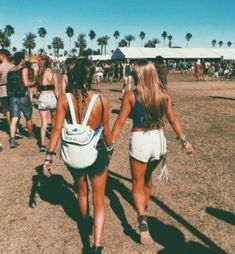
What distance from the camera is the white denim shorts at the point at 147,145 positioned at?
156 inches

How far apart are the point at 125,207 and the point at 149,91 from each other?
79.0 inches

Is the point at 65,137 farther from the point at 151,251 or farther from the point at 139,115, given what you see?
the point at 151,251

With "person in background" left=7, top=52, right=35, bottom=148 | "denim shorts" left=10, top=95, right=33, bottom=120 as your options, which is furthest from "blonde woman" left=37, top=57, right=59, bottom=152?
"denim shorts" left=10, top=95, right=33, bottom=120

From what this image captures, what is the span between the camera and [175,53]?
227 ft

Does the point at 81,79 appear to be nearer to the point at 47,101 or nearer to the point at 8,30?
the point at 47,101

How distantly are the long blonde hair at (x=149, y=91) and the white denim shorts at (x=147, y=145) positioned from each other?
112mm

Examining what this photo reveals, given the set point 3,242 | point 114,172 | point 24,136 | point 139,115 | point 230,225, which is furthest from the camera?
point 24,136

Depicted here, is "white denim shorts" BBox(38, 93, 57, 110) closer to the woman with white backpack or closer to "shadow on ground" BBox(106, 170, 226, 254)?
"shadow on ground" BBox(106, 170, 226, 254)

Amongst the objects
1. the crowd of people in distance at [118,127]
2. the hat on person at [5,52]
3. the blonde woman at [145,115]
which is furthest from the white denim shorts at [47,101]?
the blonde woman at [145,115]

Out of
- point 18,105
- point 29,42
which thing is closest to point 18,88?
point 18,105

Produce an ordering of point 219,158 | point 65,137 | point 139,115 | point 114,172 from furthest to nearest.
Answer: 1. point 219,158
2. point 114,172
3. point 139,115
4. point 65,137

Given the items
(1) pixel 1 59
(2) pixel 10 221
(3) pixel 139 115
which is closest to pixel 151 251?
(3) pixel 139 115

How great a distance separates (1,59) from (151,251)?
6220mm

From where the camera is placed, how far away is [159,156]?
409 cm
